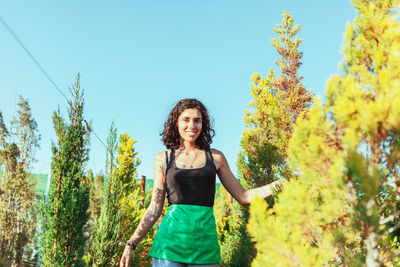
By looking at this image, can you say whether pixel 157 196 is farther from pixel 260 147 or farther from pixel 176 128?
pixel 260 147

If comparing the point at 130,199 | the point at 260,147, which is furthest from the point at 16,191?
the point at 260,147

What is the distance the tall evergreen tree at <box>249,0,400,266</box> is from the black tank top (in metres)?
1.11

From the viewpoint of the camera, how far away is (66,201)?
218 inches

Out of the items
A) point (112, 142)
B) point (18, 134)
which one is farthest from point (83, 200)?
point (18, 134)

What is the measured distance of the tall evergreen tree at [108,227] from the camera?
24.5 feet

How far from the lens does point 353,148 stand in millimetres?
1564

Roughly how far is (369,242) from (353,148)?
519 millimetres

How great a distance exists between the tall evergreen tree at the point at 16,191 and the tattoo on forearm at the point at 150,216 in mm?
12248

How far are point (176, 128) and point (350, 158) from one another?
7.07 feet

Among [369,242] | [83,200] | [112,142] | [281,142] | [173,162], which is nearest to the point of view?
[369,242]

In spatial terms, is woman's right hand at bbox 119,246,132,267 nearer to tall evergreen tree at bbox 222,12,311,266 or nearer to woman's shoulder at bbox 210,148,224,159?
woman's shoulder at bbox 210,148,224,159

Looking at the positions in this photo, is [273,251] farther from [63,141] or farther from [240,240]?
[63,141]

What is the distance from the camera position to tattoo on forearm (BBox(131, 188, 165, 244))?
2904 millimetres

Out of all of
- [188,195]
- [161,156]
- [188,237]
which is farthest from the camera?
[161,156]
